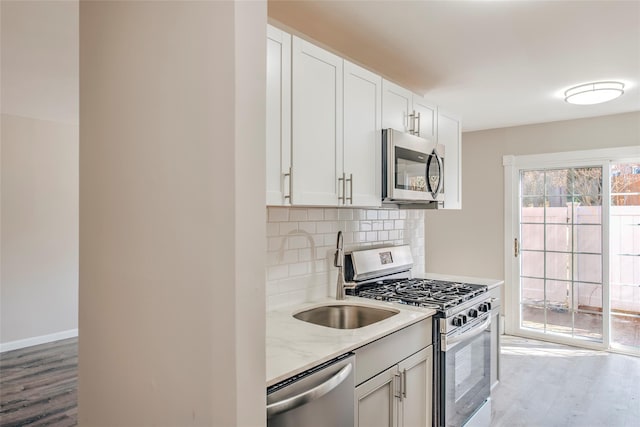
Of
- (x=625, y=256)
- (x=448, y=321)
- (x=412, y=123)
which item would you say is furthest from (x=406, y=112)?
(x=625, y=256)

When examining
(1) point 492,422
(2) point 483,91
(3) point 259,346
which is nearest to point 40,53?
(3) point 259,346

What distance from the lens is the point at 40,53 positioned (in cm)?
268

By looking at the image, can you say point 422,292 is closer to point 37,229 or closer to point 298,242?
point 298,242

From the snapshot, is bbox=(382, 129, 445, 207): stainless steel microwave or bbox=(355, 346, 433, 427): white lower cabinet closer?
bbox=(355, 346, 433, 427): white lower cabinet

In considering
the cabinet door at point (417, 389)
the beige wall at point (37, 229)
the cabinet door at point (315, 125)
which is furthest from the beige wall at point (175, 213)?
the beige wall at point (37, 229)

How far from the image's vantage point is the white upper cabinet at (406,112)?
2.42m

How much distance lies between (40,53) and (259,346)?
8.87ft

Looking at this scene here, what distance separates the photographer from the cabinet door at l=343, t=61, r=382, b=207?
212 centimetres

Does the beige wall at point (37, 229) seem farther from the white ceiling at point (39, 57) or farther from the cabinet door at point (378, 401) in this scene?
the cabinet door at point (378, 401)

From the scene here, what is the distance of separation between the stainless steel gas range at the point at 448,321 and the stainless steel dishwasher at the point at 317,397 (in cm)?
77

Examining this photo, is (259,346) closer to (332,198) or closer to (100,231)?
(100,231)

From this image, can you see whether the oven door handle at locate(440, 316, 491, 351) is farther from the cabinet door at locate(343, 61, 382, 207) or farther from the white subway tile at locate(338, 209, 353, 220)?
the white subway tile at locate(338, 209, 353, 220)

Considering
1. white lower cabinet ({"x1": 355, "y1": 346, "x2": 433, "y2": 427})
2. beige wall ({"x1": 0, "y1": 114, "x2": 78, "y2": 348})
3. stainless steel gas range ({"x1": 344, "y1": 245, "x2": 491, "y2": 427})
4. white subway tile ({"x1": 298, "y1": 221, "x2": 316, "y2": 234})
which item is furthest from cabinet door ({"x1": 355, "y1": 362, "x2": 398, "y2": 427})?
beige wall ({"x1": 0, "y1": 114, "x2": 78, "y2": 348})

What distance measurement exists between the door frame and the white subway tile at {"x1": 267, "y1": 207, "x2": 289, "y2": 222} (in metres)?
3.39
